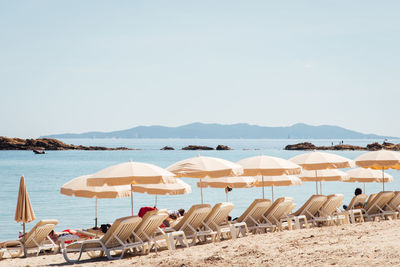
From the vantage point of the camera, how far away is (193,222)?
9.48 metres

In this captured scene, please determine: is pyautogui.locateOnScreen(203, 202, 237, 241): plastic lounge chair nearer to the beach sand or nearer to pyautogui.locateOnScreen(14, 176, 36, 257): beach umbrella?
the beach sand

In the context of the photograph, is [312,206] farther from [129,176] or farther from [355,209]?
[129,176]

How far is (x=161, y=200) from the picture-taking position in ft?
103

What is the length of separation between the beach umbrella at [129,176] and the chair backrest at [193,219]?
0.76 m

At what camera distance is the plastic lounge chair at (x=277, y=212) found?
10.7 metres

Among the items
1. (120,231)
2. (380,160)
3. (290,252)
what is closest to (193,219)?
(120,231)

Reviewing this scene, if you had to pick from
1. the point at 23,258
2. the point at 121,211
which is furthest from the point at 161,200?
the point at 23,258

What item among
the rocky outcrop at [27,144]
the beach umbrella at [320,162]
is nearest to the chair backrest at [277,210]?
the beach umbrella at [320,162]

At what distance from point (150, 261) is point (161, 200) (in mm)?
23939

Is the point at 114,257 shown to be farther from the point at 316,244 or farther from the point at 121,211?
the point at 121,211

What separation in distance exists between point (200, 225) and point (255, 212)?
1415mm

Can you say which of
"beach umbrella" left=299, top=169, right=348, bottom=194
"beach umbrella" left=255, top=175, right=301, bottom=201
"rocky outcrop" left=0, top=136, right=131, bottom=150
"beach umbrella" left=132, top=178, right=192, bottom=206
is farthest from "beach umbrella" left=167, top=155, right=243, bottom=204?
"rocky outcrop" left=0, top=136, right=131, bottom=150

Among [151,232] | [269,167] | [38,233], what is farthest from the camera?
[269,167]

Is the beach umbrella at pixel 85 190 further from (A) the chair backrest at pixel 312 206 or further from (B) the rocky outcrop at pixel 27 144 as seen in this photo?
(B) the rocky outcrop at pixel 27 144
